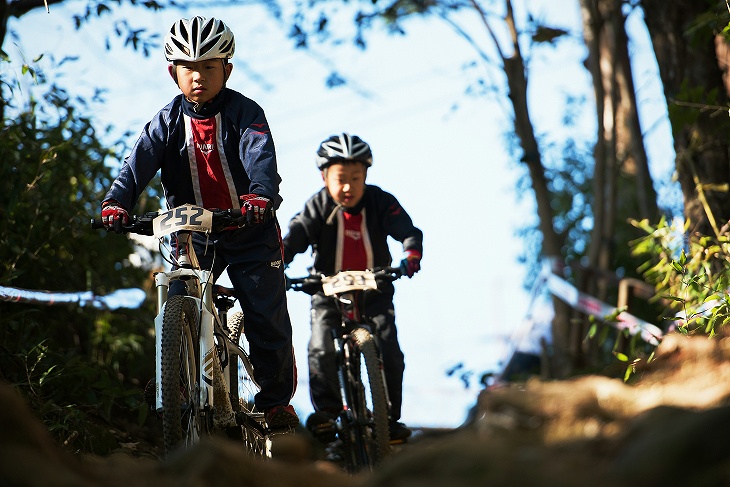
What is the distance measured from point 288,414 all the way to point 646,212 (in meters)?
9.06

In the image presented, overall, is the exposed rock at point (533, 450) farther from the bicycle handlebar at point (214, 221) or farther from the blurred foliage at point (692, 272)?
the blurred foliage at point (692, 272)

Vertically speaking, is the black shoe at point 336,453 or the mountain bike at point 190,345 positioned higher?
the mountain bike at point 190,345

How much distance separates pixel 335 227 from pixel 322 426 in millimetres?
1371

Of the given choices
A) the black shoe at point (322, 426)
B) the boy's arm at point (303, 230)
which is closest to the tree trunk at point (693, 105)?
the boy's arm at point (303, 230)

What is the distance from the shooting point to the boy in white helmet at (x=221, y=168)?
526 centimetres

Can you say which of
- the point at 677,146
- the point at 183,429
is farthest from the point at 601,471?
the point at 677,146

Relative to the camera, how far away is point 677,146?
7277 mm

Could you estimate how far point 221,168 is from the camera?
5301 mm

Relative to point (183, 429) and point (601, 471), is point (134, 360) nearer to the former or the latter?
point (183, 429)

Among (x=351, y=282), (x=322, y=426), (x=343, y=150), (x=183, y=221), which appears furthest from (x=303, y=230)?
(x=183, y=221)

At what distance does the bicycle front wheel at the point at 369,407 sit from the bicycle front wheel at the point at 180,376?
165cm

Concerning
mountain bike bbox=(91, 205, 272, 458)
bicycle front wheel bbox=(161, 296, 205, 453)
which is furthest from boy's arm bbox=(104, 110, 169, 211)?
bicycle front wheel bbox=(161, 296, 205, 453)

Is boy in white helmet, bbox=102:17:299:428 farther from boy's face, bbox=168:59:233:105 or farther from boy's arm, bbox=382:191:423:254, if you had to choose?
boy's arm, bbox=382:191:423:254

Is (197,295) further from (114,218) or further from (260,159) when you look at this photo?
(260,159)
